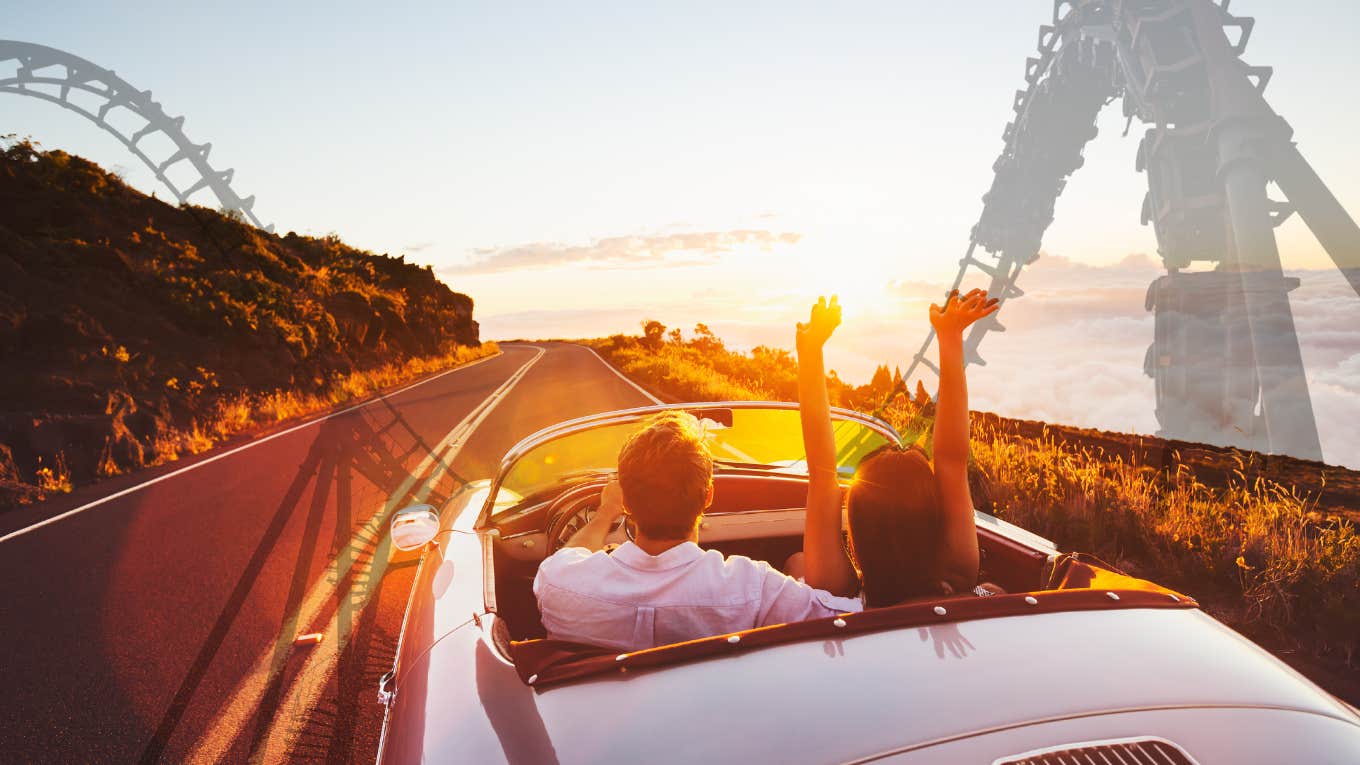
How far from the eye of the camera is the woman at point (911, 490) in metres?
1.80

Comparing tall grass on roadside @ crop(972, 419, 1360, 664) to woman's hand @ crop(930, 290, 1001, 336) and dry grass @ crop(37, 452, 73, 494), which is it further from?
dry grass @ crop(37, 452, 73, 494)

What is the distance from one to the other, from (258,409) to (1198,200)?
43.4 m

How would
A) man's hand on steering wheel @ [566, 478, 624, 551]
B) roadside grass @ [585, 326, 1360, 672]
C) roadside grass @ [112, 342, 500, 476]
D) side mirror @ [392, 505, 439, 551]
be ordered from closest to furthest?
man's hand on steering wheel @ [566, 478, 624, 551] < side mirror @ [392, 505, 439, 551] < roadside grass @ [585, 326, 1360, 672] < roadside grass @ [112, 342, 500, 476]

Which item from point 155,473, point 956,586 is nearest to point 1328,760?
point 956,586

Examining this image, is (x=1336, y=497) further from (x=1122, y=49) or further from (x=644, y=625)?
(x=1122, y=49)

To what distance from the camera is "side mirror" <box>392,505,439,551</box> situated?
8.00ft

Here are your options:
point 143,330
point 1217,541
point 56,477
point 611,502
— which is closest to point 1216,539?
point 1217,541

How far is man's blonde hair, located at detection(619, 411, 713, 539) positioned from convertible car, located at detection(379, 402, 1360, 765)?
1.16 ft

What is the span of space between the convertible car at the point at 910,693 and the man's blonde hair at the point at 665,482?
35 centimetres

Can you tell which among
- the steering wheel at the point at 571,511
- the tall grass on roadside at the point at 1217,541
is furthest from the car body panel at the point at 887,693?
the tall grass on roadside at the point at 1217,541

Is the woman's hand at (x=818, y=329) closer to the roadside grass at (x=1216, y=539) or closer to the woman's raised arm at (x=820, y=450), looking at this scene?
the woman's raised arm at (x=820, y=450)

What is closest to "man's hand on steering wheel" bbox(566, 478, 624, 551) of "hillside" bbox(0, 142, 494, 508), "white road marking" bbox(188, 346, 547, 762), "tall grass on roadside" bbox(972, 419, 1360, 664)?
"white road marking" bbox(188, 346, 547, 762)

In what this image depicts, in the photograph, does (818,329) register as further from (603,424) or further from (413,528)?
(413,528)

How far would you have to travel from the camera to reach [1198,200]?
3584cm
